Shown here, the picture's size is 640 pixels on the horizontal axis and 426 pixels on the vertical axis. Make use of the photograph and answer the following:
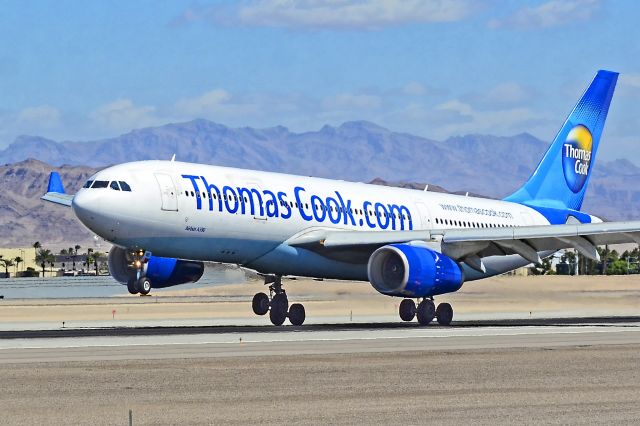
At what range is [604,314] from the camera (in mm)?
58469

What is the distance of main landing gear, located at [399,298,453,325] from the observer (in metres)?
45.3

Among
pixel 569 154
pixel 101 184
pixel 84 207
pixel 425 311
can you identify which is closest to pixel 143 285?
pixel 84 207

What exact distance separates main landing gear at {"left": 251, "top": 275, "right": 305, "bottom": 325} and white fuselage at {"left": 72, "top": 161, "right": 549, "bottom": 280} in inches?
66.8

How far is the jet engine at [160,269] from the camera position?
46.4 meters

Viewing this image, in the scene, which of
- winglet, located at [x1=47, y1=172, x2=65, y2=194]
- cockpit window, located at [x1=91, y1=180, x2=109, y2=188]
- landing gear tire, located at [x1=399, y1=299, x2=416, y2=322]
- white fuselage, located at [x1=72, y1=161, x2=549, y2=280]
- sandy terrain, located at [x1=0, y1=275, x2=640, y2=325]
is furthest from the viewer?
sandy terrain, located at [x1=0, y1=275, x2=640, y2=325]

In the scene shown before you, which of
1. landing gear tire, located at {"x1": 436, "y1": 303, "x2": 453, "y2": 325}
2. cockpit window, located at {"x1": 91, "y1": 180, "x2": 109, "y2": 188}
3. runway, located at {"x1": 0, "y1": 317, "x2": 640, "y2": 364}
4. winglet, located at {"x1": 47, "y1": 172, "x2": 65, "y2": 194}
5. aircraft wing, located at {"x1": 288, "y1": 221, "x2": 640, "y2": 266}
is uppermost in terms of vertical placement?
winglet, located at {"x1": 47, "y1": 172, "x2": 65, "y2": 194}

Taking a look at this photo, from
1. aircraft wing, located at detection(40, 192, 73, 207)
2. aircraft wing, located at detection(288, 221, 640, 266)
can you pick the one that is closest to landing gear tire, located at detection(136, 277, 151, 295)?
aircraft wing, located at detection(288, 221, 640, 266)

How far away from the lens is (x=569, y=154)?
5956 cm

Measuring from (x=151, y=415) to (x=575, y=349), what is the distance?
1500 centimetres

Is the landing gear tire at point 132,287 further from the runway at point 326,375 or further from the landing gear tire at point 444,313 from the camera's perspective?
the landing gear tire at point 444,313

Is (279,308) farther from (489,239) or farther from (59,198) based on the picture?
(59,198)

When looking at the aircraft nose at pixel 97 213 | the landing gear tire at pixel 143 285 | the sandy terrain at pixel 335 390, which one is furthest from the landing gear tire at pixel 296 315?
the sandy terrain at pixel 335 390

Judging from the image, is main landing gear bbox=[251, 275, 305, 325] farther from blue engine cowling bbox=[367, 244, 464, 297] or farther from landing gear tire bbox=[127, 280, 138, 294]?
landing gear tire bbox=[127, 280, 138, 294]

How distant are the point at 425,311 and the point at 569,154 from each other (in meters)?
17.2
